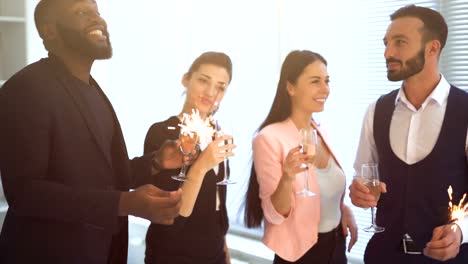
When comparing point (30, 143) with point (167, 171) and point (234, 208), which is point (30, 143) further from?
point (234, 208)

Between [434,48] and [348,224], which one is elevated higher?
[434,48]

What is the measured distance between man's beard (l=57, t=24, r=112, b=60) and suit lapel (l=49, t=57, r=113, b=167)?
0.09m

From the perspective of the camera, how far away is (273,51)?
3.36m

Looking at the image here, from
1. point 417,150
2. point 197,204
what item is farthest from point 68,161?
point 417,150

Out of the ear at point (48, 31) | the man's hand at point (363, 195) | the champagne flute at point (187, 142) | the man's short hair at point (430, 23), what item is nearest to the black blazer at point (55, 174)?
the ear at point (48, 31)

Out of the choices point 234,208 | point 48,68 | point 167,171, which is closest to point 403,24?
point 167,171

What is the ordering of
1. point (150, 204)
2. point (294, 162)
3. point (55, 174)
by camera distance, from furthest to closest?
point (294, 162) < point (55, 174) < point (150, 204)

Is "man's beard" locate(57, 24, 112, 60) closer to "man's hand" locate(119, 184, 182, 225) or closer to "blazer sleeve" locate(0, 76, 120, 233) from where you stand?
"blazer sleeve" locate(0, 76, 120, 233)

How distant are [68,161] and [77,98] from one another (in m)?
0.22

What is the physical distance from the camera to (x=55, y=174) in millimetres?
1856

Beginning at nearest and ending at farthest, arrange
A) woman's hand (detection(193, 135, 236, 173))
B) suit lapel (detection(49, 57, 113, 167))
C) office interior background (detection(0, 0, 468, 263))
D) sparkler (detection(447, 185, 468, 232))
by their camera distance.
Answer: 1. suit lapel (detection(49, 57, 113, 167))
2. sparkler (detection(447, 185, 468, 232))
3. woman's hand (detection(193, 135, 236, 173))
4. office interior background (detection(0, 0, 468, 263))

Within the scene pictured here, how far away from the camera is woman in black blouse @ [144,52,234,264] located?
86.9 inches

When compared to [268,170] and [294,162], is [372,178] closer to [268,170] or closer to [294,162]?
[294,162]

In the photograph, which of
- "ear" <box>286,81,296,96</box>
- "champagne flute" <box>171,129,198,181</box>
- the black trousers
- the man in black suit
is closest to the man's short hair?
"ear" <box>286,81,296,96</box>
